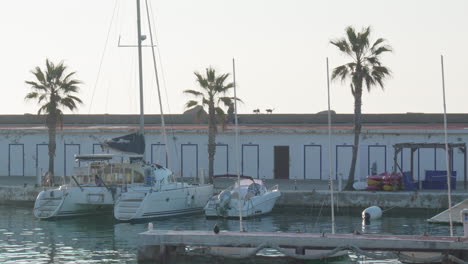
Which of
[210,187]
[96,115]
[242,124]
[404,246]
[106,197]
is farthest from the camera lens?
[96,115]

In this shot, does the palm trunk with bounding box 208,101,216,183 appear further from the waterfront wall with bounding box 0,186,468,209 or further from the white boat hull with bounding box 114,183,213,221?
the waterfront wall with bounding box 0,186,468,209

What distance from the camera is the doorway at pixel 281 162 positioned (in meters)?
56.7

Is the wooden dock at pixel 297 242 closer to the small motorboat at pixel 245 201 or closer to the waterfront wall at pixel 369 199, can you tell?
the small motorboat at pixel 245 201

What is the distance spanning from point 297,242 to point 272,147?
90.7 ft

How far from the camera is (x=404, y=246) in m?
28.3

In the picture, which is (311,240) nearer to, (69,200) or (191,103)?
(69,200)

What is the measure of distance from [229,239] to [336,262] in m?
3.48

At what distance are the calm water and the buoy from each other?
1.01ft

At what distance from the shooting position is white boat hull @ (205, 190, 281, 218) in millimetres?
43031

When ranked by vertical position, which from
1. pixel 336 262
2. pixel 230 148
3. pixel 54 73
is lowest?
pixel 336 262

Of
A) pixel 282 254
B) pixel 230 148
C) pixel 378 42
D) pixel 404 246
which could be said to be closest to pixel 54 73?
pixel 230 148

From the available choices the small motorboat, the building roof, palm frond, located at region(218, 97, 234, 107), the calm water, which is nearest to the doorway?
palm frond, located at region(218, 97, 234, 107)

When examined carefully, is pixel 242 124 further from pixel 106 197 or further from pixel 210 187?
pixel 106 197

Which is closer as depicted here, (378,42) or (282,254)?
(282,254)
